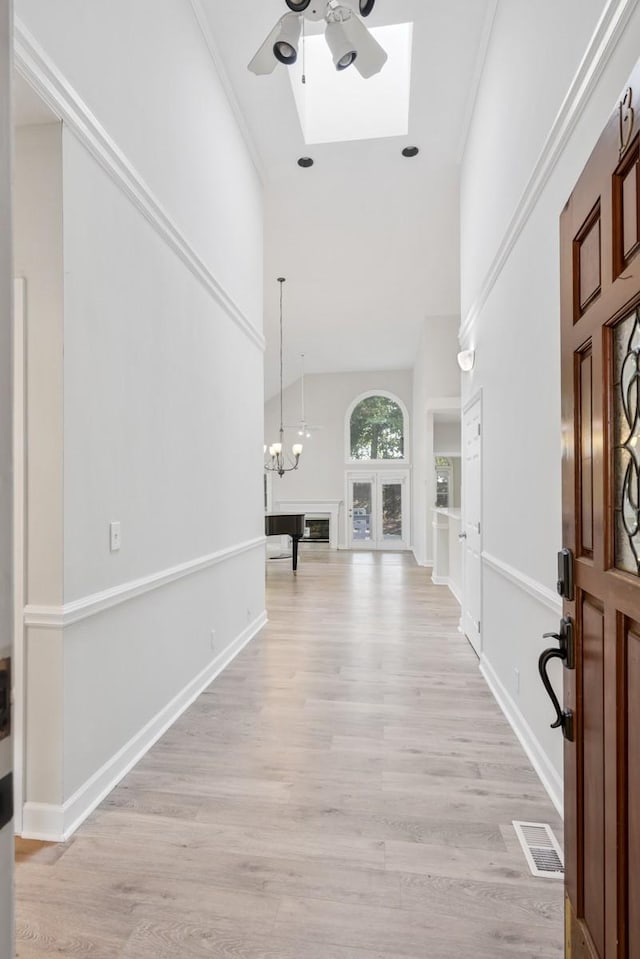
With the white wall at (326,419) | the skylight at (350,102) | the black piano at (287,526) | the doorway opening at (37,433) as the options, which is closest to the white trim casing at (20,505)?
the doorway opening at (37,433)

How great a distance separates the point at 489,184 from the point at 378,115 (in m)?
1.61

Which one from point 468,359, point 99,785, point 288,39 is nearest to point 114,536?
point 99,785

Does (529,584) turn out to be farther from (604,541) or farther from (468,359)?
(468,359)

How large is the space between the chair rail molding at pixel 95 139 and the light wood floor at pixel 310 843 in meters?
2.55

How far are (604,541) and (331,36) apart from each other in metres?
3.03

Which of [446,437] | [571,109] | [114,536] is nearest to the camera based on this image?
[571,109]

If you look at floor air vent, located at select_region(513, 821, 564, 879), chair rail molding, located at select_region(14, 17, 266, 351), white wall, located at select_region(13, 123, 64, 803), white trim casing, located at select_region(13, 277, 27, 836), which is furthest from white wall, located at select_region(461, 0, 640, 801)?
white trim casing, located at select_region(13, 277, 27, 836)

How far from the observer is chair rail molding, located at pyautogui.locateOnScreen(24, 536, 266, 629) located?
190 centimetres

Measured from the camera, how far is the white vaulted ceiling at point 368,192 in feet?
11.5

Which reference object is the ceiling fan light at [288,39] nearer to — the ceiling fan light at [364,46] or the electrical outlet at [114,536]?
the ceiling fan light at [364,46]

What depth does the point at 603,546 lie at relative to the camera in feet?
3.50

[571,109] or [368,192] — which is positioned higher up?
[368,192]

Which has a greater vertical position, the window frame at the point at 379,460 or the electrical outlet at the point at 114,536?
the window frame at the point at 379,460

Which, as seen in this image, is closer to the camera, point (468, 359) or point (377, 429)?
point (468, 359)
